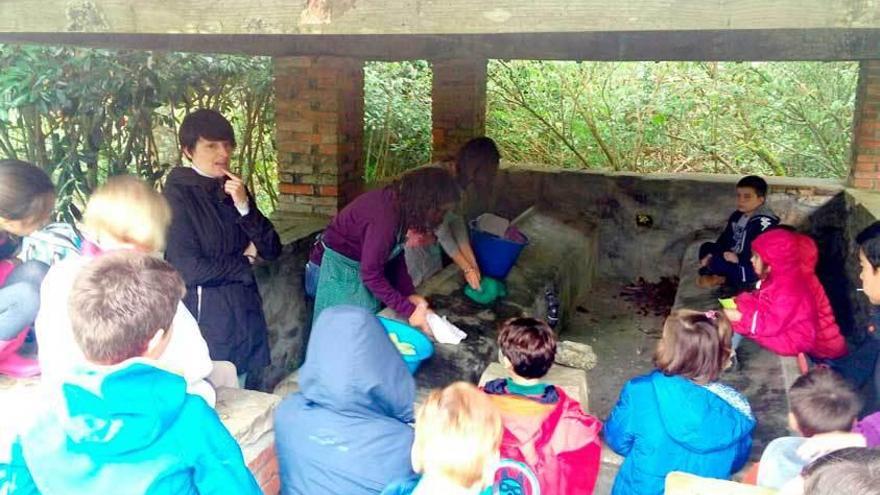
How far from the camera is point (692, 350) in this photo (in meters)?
2.80

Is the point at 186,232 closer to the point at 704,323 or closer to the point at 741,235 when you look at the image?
the point at 704,323

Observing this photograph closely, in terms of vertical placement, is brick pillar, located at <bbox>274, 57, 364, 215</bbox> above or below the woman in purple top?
above

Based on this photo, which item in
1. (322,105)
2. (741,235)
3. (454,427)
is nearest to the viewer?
(454,427)

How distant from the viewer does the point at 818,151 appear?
12078 millimetres

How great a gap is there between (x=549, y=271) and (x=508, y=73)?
765 centimetres

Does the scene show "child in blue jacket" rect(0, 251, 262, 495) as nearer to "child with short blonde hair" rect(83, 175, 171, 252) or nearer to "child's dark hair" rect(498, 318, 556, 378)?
"child with short blonde hair" rect(83, 175, 171, 252)

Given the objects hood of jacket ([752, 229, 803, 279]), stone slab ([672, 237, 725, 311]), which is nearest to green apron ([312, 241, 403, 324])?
hood of jacket ([752, 229, 803, 279])

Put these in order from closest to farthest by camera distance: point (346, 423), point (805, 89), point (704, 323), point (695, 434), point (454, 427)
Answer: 1. point (454, 427)
2. point (346, 423)
3. point (695, 434)
4. point (704, 323)
5. point (805, 89)

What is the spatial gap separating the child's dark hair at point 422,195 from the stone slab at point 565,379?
0.89 m

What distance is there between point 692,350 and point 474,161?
2.38 m

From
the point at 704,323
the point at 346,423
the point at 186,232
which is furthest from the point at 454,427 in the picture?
the point at 186,232

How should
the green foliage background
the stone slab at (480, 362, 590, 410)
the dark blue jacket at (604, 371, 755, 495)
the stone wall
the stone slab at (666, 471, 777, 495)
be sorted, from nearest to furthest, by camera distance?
the stone slab at (666, 471, 777, 495) → the dark blue jacket at (604, 371, 755, 495) → the stone slab at (480, 362, 590, 410) → the green foliage background → the stone wall

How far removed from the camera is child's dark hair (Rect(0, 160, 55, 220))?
2588 mm

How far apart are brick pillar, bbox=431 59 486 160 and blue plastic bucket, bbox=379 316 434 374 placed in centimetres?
444
